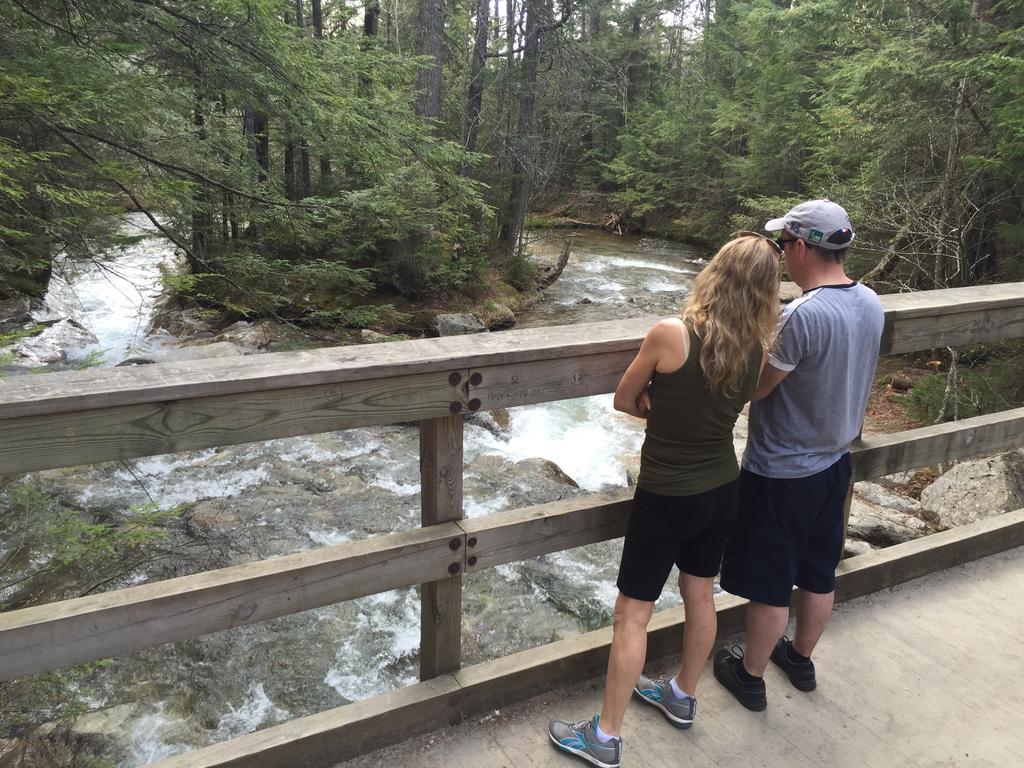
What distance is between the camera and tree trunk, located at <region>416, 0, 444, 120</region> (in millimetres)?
14664

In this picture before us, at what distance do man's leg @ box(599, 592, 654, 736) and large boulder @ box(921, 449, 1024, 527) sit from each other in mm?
5543

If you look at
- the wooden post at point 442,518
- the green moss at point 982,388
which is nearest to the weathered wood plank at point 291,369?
the wooden post at point 442,518

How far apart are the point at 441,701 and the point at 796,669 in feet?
4.29

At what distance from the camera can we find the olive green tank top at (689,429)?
2047mm

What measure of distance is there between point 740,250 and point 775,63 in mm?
23440

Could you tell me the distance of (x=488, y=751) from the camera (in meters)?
2.23

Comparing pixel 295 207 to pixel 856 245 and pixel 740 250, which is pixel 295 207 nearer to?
pixel 740 250

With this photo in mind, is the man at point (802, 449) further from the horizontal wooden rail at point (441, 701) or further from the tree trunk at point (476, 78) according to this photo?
the tree trunk at point (476, 78)

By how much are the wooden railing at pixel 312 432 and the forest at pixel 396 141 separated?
10.8 ft

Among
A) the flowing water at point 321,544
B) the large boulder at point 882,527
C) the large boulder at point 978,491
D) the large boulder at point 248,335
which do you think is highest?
the large boulder at point 248,335

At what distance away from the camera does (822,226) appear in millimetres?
2236

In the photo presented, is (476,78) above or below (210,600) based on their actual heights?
above

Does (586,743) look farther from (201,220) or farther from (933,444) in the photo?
(201,220)

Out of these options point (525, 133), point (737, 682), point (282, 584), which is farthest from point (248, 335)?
point (737, 682)
